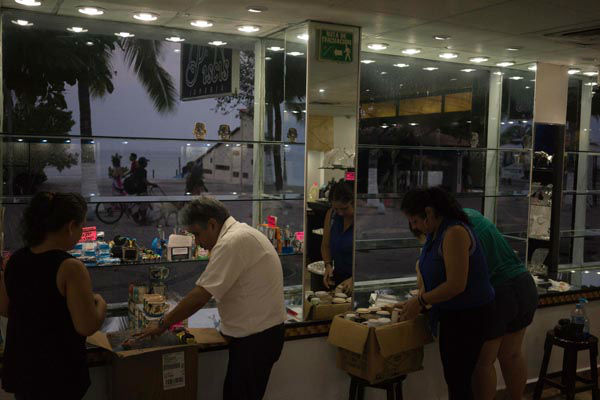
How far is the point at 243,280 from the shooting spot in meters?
3.08

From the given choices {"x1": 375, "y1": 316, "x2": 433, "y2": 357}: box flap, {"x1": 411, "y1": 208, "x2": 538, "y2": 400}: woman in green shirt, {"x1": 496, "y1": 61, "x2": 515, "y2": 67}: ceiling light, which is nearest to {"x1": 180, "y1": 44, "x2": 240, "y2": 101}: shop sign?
{"x1": 411, "y1": 208, "x2": 538, "y2": 400}: woman in green shirt

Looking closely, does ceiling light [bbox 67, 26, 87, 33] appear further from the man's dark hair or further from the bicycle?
the man's dark hair

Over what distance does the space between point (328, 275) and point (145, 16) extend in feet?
7.18

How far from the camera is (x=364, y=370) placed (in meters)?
3.81

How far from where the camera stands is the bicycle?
447cm

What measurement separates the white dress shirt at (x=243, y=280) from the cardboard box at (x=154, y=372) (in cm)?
32

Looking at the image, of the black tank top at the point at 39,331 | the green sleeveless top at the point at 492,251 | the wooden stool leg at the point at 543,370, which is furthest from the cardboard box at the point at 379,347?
the black tank top at the point at 39,331

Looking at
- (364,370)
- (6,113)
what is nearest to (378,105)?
(364,370)

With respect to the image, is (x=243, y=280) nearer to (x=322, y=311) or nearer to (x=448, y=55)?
(x=322, y=311)

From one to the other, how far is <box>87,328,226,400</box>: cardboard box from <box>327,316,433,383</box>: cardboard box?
3.43ft

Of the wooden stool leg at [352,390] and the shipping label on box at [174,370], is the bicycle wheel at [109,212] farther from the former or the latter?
the wooden stool leg at [352,390]

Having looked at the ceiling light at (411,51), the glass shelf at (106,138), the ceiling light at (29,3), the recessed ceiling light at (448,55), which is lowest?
the glass shelf at (106,138)

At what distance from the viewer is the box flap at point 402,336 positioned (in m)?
3.70

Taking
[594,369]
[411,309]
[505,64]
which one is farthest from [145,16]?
[594,369]
